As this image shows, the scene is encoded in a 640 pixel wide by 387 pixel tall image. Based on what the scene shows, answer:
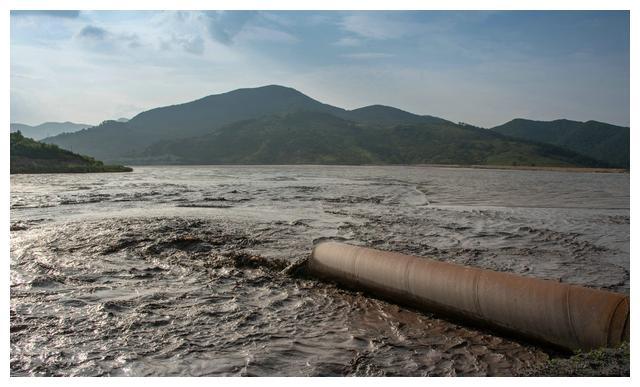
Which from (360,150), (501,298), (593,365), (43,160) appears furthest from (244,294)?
(360,150)

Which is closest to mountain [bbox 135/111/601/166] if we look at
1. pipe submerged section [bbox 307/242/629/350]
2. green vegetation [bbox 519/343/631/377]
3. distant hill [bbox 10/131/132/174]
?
distant hill [bbox 10/131/132/174]

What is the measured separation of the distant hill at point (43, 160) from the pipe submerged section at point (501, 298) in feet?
234

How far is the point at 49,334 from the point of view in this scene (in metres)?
5.95

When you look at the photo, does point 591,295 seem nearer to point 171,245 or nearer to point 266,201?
point 171,245

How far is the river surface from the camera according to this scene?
17.9 ft

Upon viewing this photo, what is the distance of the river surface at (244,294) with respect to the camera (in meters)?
5.45

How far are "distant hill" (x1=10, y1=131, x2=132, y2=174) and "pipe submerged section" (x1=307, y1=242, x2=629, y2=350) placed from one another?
71437 mm

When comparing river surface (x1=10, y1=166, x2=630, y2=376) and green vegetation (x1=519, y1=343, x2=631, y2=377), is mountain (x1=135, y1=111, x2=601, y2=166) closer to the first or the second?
river surface (x1=10, y1=166, x2=630, y2=376)

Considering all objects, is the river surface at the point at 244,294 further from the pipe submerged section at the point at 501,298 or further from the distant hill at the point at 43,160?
the distant hill at the point at 43,160

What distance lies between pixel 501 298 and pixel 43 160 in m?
82.7

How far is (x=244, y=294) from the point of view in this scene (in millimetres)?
8195

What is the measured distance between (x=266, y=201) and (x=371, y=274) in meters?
17.1

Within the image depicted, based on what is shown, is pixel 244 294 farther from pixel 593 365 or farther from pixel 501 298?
pixel 593 365

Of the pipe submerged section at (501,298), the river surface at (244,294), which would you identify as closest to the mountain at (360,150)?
the river surface at (244,294)
